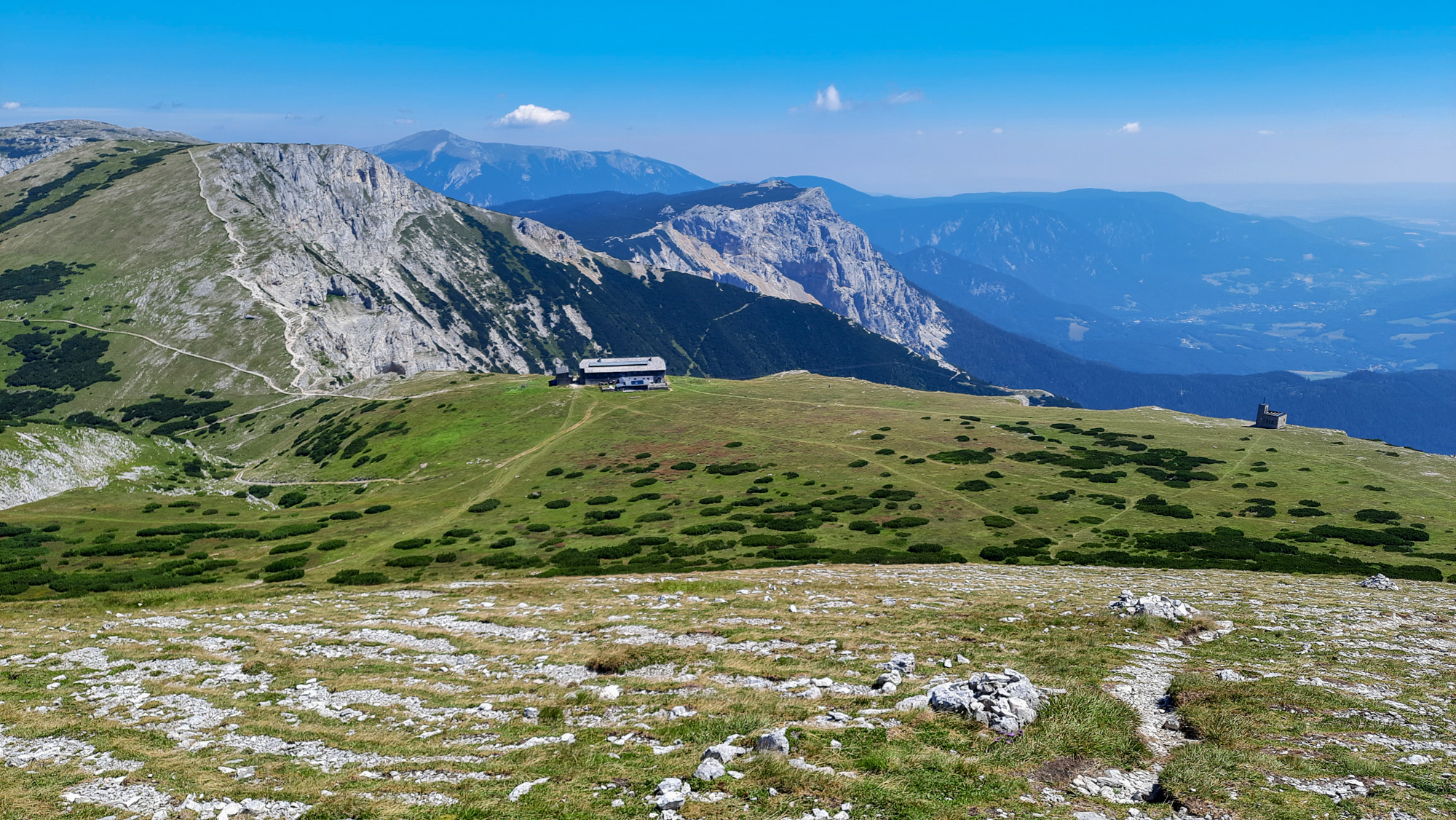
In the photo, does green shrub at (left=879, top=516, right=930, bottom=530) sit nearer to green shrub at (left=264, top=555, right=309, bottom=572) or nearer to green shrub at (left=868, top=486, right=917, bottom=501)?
green shrub at (left=868, top=486, right=917, bottom=501)

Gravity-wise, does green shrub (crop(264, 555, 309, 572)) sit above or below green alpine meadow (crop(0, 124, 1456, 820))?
below

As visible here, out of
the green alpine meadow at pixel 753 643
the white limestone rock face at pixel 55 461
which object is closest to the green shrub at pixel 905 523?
the green alpine meadow at pixel 753 643

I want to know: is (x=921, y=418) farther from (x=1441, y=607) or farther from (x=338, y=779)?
(x=338, y=779)

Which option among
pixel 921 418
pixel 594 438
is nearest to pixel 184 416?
pixel 594 438

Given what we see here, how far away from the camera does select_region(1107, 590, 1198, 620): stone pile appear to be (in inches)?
1261

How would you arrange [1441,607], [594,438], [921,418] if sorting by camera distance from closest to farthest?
[1441,607] < [594,438] < [921,418]

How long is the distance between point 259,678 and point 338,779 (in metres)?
11.6

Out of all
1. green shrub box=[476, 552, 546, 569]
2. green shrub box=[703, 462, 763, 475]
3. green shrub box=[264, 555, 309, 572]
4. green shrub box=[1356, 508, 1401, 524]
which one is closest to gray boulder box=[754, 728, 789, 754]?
green shrub box=[476, 552, 546, 569]

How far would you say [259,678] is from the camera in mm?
25625

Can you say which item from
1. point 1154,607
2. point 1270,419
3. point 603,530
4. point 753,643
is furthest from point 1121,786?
point 1270,419

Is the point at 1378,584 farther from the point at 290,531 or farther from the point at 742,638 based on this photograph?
the point at 290,531

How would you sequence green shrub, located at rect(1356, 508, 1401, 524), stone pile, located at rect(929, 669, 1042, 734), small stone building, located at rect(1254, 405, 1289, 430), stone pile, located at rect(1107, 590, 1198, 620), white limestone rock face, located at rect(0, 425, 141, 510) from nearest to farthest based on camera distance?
stone pile, located at rect(929, 669, 1042, 734) → stone pile, located at rect(1107, 590, 1198, 620) → green shrub, located at rect(1356, 508, 1401, 524) → white limestone rock face, located at rect(0, 425, 141, 510) → small stone building, located at rect(1254, 405, 1289, 430)

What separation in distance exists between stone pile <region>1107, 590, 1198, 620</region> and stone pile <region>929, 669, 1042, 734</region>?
14.5m

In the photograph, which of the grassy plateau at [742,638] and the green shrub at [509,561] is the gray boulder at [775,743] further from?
the green shrub at [509,561]
